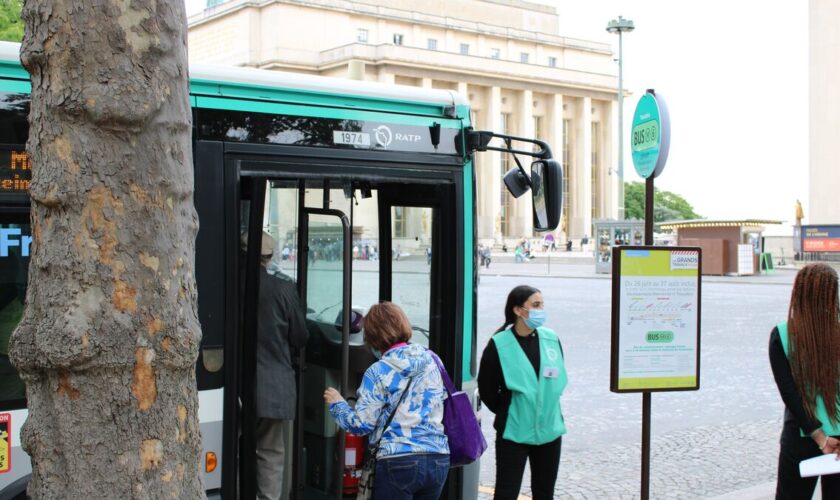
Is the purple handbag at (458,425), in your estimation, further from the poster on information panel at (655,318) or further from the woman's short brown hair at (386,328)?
the poster on information panel at (655,318)

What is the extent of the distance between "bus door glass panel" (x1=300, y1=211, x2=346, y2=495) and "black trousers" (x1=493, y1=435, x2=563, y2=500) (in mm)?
915

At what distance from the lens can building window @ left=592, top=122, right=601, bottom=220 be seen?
358 feet

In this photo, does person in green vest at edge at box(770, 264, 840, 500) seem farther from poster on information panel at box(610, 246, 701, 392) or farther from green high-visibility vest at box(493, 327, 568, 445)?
green high-visibility vest at box(493, 327, 568, 445)

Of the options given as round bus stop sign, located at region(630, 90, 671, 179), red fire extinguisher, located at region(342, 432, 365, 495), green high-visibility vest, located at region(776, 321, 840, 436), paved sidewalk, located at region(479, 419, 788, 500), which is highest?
round bus stop sign, located at region(630, 90, 671, 179)

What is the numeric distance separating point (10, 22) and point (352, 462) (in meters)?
21.6

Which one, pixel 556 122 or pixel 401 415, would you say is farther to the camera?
pixel 556 122

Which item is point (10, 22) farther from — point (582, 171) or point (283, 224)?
point (582, 171)

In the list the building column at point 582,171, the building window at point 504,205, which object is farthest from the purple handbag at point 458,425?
the building column at point 582,171

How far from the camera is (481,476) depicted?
8156 millimetres

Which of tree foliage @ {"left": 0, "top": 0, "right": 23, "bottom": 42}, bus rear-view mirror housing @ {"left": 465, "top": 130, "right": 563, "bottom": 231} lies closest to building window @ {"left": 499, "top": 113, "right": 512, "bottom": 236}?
tree foliage @ {"left": 0, "top": 0, "right": 23, "bottom": 42}

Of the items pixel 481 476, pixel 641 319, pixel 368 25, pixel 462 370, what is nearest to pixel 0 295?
pixel 462 370

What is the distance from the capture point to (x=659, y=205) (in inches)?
5507

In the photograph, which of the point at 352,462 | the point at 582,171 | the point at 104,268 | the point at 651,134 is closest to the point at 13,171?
the point at 104,268

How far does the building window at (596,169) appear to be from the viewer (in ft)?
358
